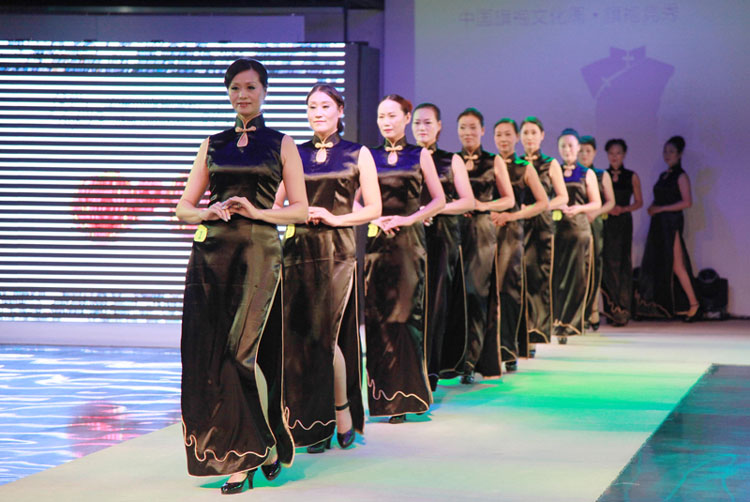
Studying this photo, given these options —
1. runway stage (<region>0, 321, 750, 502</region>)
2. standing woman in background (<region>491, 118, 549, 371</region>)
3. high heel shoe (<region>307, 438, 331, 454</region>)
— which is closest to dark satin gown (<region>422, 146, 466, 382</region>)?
runway stage (<region>0, 321, 750, 502</region>)

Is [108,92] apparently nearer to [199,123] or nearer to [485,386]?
[199,123]

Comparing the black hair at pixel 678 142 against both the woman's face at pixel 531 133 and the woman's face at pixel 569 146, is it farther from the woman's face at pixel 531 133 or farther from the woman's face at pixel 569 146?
the woman's face at pixel 531 133

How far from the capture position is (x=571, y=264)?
9.05 metres

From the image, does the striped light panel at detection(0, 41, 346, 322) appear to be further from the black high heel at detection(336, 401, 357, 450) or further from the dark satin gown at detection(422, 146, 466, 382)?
Result: the black high heel at detection(336, 401, 357, 450)

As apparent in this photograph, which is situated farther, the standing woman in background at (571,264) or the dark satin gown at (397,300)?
the standing woman in background at (571,264)

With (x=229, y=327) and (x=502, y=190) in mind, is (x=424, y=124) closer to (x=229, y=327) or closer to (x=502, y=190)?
(x=502, y=190)

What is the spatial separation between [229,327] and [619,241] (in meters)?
7.83

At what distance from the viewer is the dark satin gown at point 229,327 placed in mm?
3596

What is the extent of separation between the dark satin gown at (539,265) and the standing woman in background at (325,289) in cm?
374

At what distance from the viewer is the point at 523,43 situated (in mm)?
11555

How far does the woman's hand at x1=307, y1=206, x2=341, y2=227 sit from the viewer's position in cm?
433

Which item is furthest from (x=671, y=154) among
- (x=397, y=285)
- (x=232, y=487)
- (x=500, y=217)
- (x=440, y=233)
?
(x=232, y=487)

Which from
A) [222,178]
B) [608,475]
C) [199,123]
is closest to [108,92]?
[199,123]

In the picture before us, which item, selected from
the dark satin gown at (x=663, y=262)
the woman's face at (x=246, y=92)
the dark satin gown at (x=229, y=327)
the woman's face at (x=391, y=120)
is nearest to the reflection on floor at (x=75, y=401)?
the dark satin gown at (x=229, y=327)
